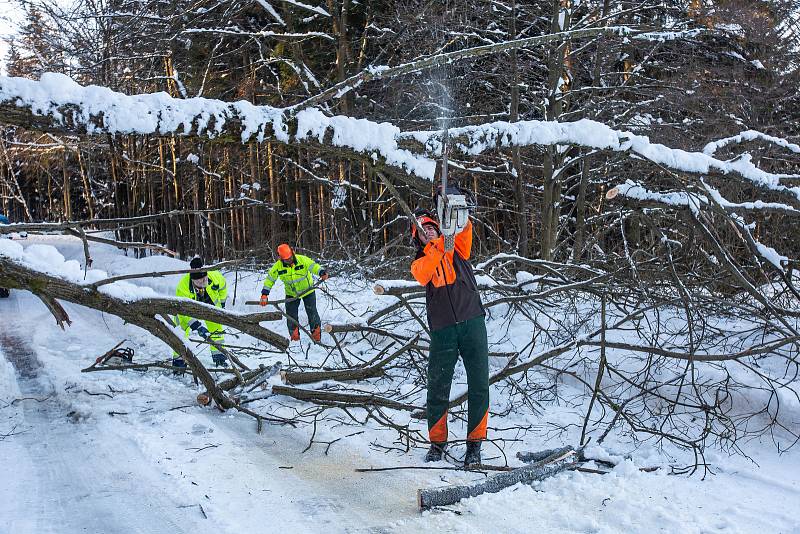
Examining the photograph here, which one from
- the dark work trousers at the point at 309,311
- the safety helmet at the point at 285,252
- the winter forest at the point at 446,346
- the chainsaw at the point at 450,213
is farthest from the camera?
the dark work trousers at the point at 309,311

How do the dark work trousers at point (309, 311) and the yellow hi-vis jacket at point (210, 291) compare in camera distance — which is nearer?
the yellow hi-vis jacket at point (210, 291)

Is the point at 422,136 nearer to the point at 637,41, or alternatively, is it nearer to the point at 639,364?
the point at 639,364

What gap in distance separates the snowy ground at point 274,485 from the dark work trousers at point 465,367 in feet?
1.24

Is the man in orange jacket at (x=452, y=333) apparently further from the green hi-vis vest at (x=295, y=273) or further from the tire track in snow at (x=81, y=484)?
the green hi-vis vest at (x=295, y=273)

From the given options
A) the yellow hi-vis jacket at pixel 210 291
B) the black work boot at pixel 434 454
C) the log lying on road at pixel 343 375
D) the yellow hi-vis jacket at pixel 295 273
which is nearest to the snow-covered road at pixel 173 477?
the black work boot at pixel 434 454

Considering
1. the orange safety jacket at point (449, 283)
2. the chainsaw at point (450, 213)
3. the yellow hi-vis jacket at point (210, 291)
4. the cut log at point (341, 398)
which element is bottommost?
the cut log at point (341, 398)

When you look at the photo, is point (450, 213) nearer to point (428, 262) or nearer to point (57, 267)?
point (428, 262)

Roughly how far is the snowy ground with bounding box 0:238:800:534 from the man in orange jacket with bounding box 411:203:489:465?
37 cm

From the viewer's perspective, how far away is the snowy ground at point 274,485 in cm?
398

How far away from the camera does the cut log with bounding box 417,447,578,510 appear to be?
4109 mm

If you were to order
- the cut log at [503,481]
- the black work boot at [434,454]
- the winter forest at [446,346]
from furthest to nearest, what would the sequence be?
the black work boot at [434,454], the winter forest at [446,346], the cut log at [503,481]

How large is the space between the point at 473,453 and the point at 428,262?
1450mm

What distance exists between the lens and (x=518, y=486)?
4.41 meters

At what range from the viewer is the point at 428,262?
4.83 meters
